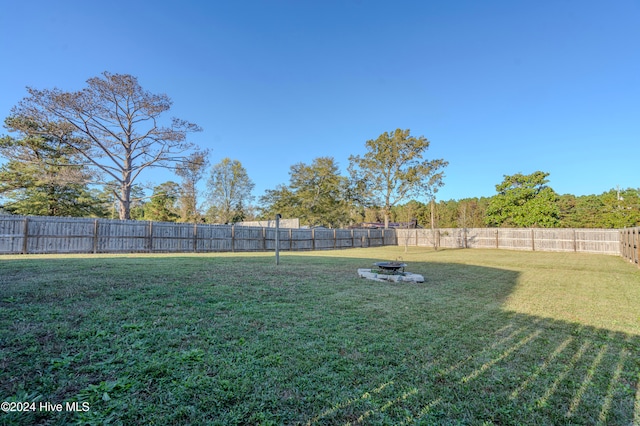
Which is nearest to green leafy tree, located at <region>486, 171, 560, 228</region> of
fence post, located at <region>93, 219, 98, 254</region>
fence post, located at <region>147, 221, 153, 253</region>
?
fence post, located at <region>147, 221, 153, 253</region>

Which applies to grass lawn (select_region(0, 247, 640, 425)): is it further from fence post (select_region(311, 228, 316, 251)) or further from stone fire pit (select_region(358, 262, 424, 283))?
fence post (select_region(311, 228, 316, 251))

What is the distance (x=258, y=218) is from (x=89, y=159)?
68.0 ft

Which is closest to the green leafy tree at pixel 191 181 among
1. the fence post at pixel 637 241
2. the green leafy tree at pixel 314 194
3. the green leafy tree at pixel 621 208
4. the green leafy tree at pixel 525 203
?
the green leafy tree at pixel 314 194

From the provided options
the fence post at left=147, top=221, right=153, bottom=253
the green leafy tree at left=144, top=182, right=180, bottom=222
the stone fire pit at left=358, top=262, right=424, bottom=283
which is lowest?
the stone fire pit at left=358, top=262, right=424, bottom=283

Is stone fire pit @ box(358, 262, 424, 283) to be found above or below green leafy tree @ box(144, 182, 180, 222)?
below

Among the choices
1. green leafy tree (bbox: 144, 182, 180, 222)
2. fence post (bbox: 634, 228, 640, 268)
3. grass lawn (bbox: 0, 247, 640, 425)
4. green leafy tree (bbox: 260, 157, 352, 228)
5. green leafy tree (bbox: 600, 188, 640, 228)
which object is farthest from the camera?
green leafy tree (bbox: 260, 157, 352, 228)

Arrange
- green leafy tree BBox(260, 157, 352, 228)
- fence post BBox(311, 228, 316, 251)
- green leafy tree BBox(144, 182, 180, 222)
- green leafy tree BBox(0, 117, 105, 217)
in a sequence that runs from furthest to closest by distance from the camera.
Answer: green leafy tree BBox(260, 157, 352, 228) < green leafy tree BBox(144, 182, 180, 222) < fence post BBox(311, 228, 316, 251) < green leafy tree BBox(0, 117, 105, 217)

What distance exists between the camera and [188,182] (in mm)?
23297

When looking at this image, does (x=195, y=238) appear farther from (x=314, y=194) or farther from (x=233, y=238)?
(x=314, y=194)

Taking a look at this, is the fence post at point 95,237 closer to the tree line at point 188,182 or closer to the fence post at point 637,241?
the tree line at point 188,182

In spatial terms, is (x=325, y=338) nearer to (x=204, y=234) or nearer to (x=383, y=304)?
(x=383, y=304)

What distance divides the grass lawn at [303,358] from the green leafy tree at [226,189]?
2621 centimetres

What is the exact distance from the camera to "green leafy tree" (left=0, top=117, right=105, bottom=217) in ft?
50.8

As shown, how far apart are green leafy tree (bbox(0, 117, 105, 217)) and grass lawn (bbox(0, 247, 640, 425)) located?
16.4 meters
